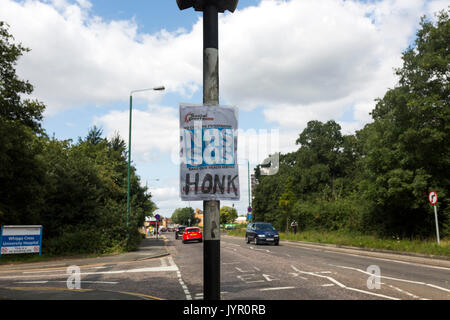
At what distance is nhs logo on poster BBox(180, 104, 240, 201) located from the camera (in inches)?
115

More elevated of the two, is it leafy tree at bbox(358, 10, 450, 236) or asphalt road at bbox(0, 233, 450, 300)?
leafy tree at bbox(358, 10, 450, 236)

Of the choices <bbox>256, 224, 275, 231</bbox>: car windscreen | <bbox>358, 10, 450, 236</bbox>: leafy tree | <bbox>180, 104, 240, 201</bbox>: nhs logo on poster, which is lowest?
<bbox>256, 224, 275, 231</bbox>: car windscreen

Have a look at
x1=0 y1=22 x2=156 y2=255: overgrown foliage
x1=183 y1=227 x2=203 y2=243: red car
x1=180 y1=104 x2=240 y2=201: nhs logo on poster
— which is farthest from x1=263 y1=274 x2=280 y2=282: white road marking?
x1=183 y1=227 x2=203 y2=243: red car

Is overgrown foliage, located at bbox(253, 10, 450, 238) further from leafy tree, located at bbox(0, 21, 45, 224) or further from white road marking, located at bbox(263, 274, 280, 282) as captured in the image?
leafy tree, located at bbox(0, 21, 45, 224)

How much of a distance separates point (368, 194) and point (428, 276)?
15.5 meters

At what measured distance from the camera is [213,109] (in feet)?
9.80

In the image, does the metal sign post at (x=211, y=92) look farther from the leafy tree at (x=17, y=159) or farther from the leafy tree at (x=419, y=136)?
the leafy tree at (x=419, y=136)

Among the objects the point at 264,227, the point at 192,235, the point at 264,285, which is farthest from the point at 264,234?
the point at 264,285

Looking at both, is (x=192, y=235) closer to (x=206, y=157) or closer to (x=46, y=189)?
(x=46, y=189)

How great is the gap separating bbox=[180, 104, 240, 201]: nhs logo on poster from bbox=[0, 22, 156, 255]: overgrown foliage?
17.5 meters

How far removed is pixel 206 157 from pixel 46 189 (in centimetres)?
2135

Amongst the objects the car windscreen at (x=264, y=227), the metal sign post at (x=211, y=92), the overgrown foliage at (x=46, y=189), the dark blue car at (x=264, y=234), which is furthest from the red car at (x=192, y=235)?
the metal sign post at (x=211, y=92)
